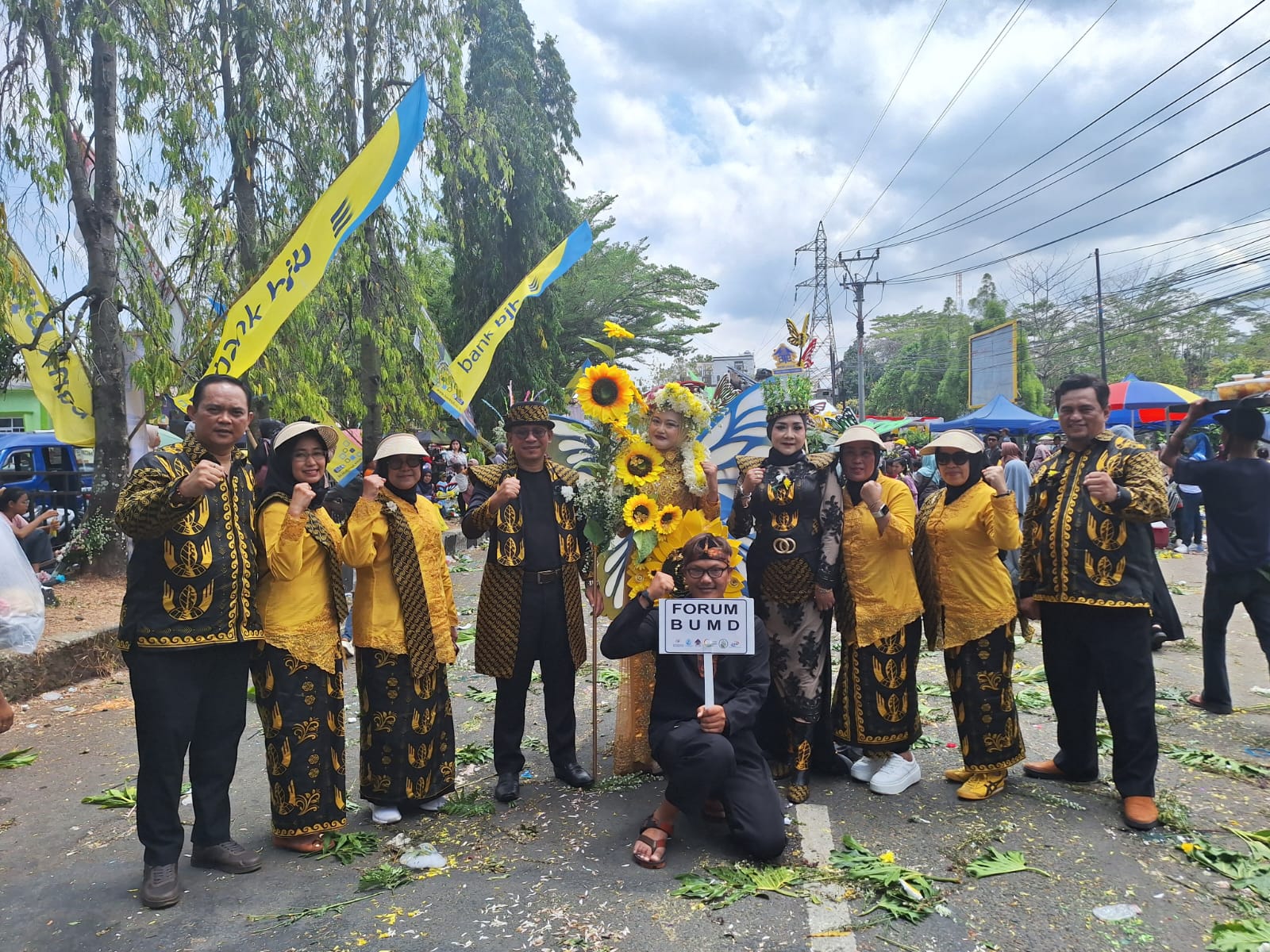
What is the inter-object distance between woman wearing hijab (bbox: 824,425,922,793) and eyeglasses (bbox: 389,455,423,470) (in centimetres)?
212

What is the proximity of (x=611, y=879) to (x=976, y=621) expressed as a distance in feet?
7.12

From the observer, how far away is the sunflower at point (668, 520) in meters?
4.28

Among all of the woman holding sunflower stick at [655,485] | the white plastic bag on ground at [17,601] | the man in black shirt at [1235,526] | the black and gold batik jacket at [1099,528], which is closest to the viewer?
the white plastic bag on ground at [17,601]

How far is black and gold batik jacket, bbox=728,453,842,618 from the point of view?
4.30 m

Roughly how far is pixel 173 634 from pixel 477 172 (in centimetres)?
1003

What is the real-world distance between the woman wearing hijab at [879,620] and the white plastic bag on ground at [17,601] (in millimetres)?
3501

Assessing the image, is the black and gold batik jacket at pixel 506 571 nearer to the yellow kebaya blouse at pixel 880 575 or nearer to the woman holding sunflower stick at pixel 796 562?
the woman holding sunflower stick at pixel 796 562

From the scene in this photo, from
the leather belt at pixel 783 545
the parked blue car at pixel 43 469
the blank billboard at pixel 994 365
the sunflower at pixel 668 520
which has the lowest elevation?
the leather belt at pixel 783 545

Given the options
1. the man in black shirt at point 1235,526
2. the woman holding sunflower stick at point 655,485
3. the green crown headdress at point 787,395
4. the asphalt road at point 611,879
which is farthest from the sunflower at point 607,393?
the man in black shirt at point 1235,526

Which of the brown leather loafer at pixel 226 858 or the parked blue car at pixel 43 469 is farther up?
the parked blue car at pixel 43 469

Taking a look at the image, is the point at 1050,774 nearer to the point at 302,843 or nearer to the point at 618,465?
the point at 618,465

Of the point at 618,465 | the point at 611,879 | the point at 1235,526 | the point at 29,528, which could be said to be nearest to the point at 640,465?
the point at 618,465

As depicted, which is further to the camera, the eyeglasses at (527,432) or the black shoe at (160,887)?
the eyeglasses at (527,432)

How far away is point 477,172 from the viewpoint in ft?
39.3
